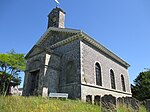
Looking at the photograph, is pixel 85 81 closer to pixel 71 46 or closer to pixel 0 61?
pixel 71 46

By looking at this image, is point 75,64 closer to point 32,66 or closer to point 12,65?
point 32,66

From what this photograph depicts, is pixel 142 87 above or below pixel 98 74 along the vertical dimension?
below

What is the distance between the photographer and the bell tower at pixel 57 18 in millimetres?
18891

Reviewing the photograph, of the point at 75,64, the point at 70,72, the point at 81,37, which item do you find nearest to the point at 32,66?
the point at 70,72

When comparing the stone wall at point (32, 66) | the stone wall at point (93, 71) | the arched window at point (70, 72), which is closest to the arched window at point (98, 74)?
the stone wall at point (93, 71)

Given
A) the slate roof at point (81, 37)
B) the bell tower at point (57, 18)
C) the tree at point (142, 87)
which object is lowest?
the tree at point (142, 87)

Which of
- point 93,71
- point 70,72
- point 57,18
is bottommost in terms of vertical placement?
point 70,72

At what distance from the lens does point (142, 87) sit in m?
24.1

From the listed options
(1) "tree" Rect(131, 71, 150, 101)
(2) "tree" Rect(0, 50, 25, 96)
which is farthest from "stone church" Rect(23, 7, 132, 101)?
(2) "tree" Rect(0, 50, 25, 96)

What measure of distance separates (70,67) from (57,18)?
7585 millimetres

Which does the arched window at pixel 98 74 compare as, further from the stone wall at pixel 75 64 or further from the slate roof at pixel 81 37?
the stone wall at pixel 75 64

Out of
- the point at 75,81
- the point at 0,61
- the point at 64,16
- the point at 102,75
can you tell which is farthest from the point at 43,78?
the point at 0,61

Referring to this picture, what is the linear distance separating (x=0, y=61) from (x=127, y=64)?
84.4 feet

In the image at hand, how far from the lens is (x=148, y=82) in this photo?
2366cm
